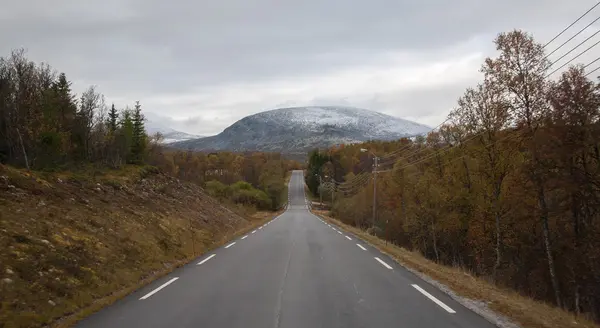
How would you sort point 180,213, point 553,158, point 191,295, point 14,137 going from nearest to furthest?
point 191,295
point 553,158
point 14,137
point 180,213

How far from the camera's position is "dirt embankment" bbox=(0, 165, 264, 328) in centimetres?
789

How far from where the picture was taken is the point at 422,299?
8445 mm

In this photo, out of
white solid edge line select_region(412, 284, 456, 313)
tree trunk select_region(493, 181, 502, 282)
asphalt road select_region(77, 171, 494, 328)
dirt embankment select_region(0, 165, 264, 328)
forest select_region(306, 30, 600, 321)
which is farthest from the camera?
tree trunk select_region(493, 181, 502, 282)

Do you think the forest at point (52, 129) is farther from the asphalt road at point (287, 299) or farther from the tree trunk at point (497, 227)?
the tree trunk at point (497, 227)

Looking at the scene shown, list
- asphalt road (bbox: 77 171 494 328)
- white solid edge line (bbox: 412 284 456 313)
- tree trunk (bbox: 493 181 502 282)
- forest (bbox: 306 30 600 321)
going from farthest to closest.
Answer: tree trunk (bbox: 493 181 502 282) < forest (bbox: 306 30 600 321) < white solid edge line (bbox: 412 284 456 313) < asphalt road (bbox: 77 171 494 328)

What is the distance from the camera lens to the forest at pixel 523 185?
60.9 ft

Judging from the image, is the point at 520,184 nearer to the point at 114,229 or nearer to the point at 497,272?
the point at 497,272

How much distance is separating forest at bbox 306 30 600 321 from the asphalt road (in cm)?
733

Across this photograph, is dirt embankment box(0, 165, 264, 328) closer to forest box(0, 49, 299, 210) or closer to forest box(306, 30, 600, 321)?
forest box(0, 49, 299, 210)

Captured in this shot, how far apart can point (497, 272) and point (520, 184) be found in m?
7.88

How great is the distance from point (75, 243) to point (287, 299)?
649cm

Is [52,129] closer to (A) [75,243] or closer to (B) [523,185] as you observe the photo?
(A) [75,243]

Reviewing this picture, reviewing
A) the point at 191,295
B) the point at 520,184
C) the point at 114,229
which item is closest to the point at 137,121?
the point at 114,229

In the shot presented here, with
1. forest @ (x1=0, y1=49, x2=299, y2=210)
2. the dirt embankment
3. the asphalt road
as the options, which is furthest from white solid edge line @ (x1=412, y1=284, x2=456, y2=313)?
forest @ (x1=0, y1=49, x2=299, y2=210)
